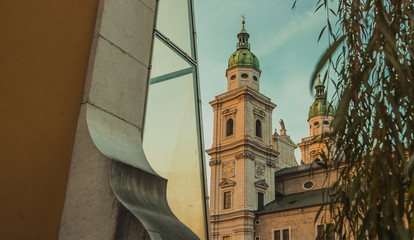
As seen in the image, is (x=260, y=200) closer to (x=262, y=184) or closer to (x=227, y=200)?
(x=262, y=184)

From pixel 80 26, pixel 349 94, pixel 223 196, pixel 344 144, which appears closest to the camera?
pixel 349 94

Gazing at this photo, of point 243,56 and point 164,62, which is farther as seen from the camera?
point 243,56

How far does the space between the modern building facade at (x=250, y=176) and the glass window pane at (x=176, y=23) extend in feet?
101

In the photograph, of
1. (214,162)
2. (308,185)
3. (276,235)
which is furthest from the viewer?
(214,162)

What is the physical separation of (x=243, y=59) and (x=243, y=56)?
0.53 meters

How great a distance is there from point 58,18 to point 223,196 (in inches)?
1430

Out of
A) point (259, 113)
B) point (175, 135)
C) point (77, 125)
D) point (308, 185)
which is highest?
point (259, 113)

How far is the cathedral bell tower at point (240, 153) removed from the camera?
122 ft

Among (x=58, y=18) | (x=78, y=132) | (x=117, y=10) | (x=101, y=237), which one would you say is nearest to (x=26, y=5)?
(x=58, y=18)

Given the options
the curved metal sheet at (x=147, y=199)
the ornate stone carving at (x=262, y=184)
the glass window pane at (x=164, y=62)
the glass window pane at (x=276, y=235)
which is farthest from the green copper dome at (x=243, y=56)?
the curved metal sheet at (x=147, y=199)

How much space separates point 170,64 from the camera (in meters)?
4.73

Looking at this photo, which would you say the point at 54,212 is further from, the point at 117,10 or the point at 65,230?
the point at 117,10

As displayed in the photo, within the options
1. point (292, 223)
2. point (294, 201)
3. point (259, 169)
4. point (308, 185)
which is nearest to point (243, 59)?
point (259, 169)

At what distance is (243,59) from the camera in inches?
1727
